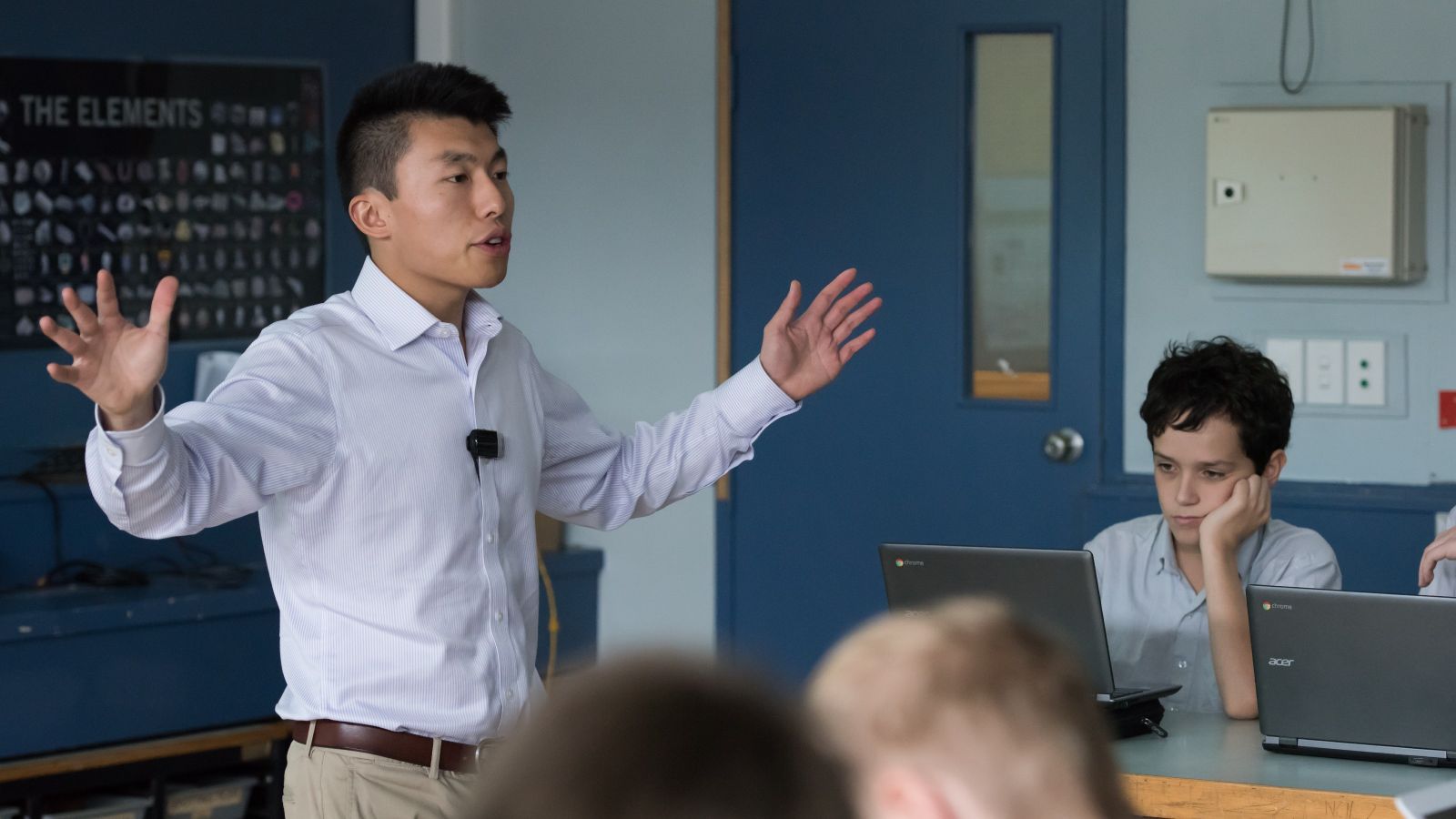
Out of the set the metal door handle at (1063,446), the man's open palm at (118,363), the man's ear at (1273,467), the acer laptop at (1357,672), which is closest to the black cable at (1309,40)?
the metal door handle at (1063,446)

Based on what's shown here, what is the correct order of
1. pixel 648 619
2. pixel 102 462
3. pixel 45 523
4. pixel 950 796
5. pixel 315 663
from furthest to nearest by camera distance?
pixel 648 619
pixel 45 523
pixel 315 663
pixel 102 462
pixel 950 796

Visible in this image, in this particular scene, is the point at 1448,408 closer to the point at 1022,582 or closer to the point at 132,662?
the point at 1022,582

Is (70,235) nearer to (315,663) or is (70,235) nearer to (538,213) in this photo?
(538,213)

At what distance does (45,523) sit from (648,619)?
4.95 ft

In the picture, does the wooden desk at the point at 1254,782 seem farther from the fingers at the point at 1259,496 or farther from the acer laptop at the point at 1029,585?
the fingers at the point at 1259,496

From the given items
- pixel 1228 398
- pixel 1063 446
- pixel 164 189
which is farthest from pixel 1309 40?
pixel 164 189

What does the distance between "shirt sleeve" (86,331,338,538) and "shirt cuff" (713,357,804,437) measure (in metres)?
0.66

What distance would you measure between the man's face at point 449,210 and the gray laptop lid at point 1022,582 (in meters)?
0.74

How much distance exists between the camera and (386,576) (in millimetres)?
2275

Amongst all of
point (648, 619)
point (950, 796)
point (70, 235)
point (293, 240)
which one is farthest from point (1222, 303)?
point (950, 796)

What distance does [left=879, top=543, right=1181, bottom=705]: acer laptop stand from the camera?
98.9 inches

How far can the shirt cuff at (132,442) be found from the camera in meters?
1.96

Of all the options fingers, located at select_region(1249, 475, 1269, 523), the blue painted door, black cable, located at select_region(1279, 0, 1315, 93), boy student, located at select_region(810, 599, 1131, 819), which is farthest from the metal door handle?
boy student, located at select_region(810, 599, 1131, 819)

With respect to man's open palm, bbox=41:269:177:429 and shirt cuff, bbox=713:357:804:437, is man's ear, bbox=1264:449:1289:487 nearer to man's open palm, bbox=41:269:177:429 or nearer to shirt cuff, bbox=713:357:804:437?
shirt cuff, bbox=713:357:804:437
